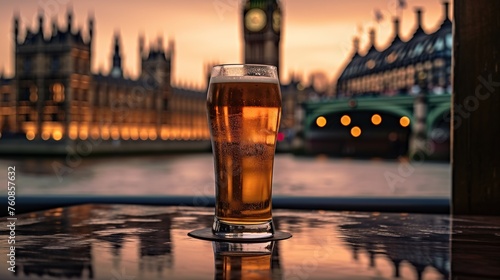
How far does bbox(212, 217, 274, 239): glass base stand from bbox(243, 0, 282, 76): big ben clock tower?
239 ft

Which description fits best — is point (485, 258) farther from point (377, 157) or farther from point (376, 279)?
point (377, 157)

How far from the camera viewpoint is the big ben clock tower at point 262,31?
7644 cm

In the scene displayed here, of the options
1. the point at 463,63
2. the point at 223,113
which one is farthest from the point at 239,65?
the point at 463,63

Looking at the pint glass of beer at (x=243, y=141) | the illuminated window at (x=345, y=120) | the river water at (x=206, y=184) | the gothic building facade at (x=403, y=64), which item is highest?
the gothic building facade at (x=403, y=64)

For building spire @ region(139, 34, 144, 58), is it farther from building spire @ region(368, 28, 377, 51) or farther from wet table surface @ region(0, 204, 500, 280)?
wet table surface @ region(0, 204, 500, 280)

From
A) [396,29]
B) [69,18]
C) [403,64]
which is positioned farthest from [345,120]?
[396,29]

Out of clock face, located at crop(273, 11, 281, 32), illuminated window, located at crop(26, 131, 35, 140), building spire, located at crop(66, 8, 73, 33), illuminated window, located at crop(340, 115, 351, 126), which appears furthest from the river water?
clock face, located at crop(273, 11, 281, 32)

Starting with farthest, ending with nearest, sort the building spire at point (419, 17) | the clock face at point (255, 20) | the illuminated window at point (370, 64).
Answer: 1. the clock face at point (255, 20)
2. the illuminated window at point (370, 64)
3. the building spire at point (419, 17)

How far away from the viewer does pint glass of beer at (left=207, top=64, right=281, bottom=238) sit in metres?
1.30

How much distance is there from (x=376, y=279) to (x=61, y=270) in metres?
0.40

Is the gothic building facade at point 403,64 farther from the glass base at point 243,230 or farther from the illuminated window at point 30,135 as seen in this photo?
the glass base at point 243,230

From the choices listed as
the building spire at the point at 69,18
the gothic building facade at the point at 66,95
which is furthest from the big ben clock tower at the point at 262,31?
the building spire at the point at 69,18

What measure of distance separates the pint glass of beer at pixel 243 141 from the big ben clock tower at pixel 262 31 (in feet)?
239

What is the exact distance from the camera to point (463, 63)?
222cm
